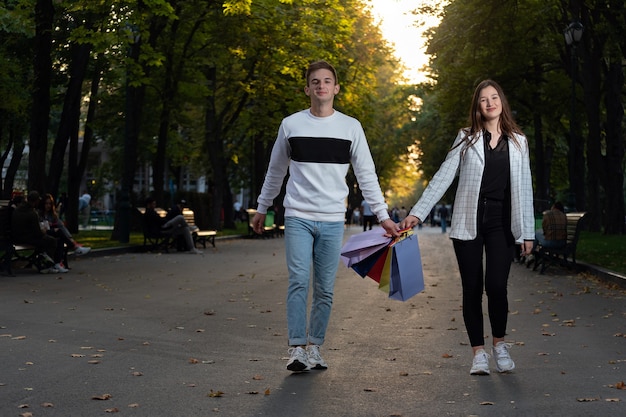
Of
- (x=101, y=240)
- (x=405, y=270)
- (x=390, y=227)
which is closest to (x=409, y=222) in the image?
(x=390, y=227)

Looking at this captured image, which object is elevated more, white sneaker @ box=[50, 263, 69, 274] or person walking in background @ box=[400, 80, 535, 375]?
person walking in background @ box=[400, 80, 535, 375]

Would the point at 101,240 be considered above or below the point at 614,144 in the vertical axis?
below

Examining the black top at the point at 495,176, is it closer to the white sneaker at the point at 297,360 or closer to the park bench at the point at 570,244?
Result: the white sneaker at the point at 297,360

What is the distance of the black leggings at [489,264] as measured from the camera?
279 inches

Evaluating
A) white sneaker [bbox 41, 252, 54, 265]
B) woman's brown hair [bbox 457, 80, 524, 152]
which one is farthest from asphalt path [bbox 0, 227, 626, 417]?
white sneaker [bbox 41, 252, 54, 265]

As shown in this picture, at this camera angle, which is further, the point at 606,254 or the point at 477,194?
the point at 606,254

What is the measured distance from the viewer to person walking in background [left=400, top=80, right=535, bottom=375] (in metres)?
7.07

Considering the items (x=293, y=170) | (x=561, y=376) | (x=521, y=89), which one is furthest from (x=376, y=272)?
(x=521, y=89)

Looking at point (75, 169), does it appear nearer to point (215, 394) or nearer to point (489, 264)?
point (489, 264)

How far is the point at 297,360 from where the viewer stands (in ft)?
23.7

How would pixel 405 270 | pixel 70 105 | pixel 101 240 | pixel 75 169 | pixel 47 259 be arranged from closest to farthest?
pixel 405 270, pixel 47 259, pixel 70 105, pixel 101 240, pixel 75 169

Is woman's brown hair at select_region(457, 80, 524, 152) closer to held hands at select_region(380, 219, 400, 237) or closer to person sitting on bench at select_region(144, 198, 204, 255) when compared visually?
held hands at select_region(380, 219, 400, 237)

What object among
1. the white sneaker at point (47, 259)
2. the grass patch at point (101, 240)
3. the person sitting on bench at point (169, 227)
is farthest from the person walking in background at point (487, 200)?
the person sitting on bench at point (169, 227)

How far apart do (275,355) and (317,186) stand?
177cm
